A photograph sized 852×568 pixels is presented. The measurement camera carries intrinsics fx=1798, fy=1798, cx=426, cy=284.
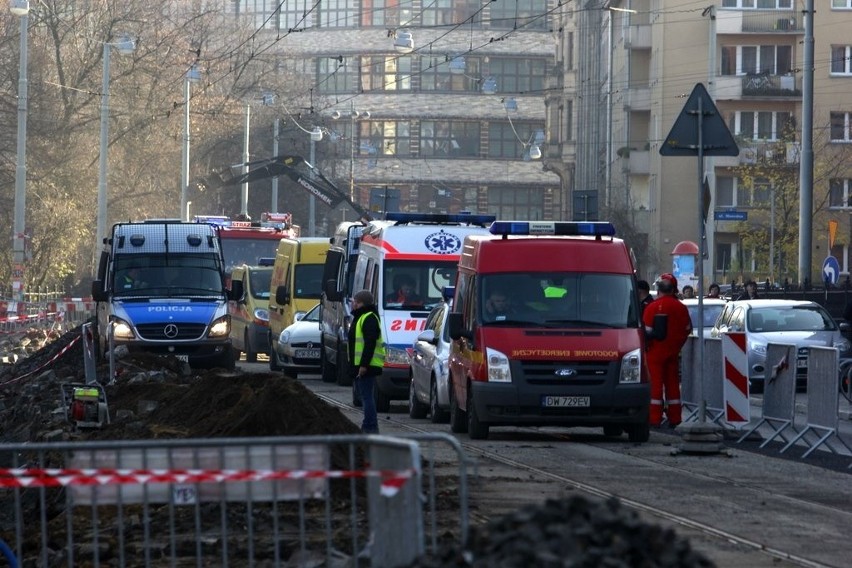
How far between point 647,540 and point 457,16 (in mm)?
117437

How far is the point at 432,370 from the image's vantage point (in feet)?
68.8

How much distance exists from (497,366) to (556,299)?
1.05m

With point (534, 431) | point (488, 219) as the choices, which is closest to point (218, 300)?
point (488, 219)

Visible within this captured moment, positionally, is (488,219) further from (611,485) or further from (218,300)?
(611,485)

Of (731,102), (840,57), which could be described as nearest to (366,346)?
(840,57)

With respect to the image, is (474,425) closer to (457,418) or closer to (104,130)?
(457,418)

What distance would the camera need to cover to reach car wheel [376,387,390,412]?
24.2 m

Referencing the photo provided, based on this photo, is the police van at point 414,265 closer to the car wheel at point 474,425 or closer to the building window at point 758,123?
the car wheel at point 474,425

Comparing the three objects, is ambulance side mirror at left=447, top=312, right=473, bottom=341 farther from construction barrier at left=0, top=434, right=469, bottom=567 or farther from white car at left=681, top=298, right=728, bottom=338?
white car at left=681, top=298, right=728, bottom=338

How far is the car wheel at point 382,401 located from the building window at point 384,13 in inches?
3947

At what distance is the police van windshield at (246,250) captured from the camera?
49000 millimetres

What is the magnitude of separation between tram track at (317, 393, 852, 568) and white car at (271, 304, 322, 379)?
14276 mm

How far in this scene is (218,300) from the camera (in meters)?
31.2

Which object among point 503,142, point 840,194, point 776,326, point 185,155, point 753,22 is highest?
point 753,22
